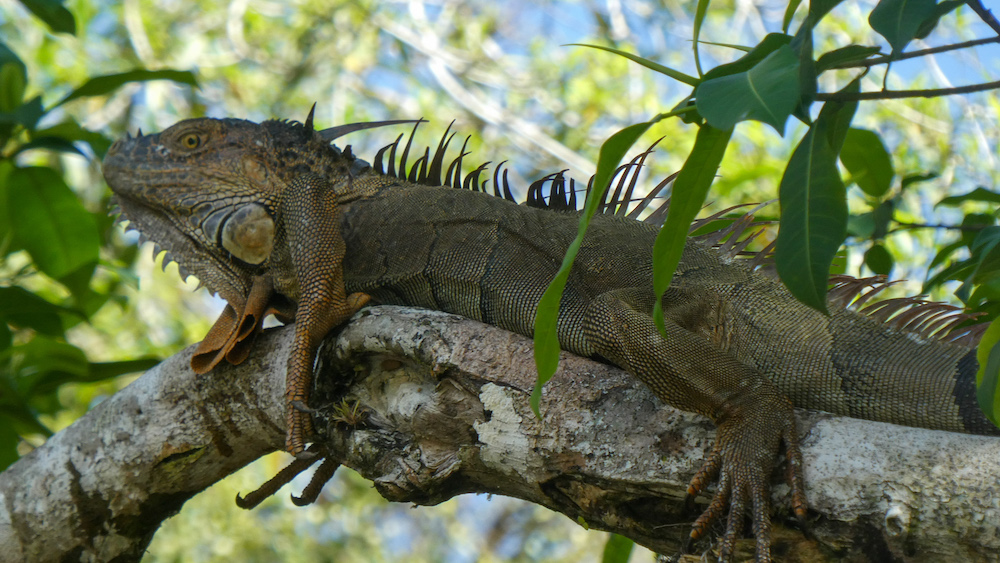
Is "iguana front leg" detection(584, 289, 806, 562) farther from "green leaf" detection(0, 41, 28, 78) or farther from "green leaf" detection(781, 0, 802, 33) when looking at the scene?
"green leaf" detection(0, 41, 28, 78)

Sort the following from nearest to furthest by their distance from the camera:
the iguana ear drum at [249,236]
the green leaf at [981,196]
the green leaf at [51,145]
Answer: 1. the green leaf at [981,196]
2. the iguana ear drum at [249,236]
3. the green leaf at [51,145]

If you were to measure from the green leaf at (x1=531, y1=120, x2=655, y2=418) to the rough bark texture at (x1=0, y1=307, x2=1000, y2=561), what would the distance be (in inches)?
21.9

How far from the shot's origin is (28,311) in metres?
3.24

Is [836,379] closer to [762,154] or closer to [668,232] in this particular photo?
[668,232]

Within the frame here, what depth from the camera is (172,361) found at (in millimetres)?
2879

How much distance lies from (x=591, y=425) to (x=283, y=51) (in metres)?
9.12

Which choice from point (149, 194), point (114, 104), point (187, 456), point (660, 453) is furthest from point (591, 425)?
point (114, 104)

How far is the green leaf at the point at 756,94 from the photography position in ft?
3.83

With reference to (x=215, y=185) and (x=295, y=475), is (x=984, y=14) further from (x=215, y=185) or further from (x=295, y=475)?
(x=215, y=185)

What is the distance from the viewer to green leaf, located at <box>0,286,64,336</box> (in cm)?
314

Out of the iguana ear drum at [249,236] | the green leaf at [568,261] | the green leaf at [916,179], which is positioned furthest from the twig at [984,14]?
the iguana ear drum at [249,236]

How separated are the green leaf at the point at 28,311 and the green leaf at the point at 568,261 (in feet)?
8.28

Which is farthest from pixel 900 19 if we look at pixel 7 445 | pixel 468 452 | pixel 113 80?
pixel 7 445

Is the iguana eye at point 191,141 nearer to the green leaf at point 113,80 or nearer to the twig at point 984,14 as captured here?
the green leaf at point 113,80
